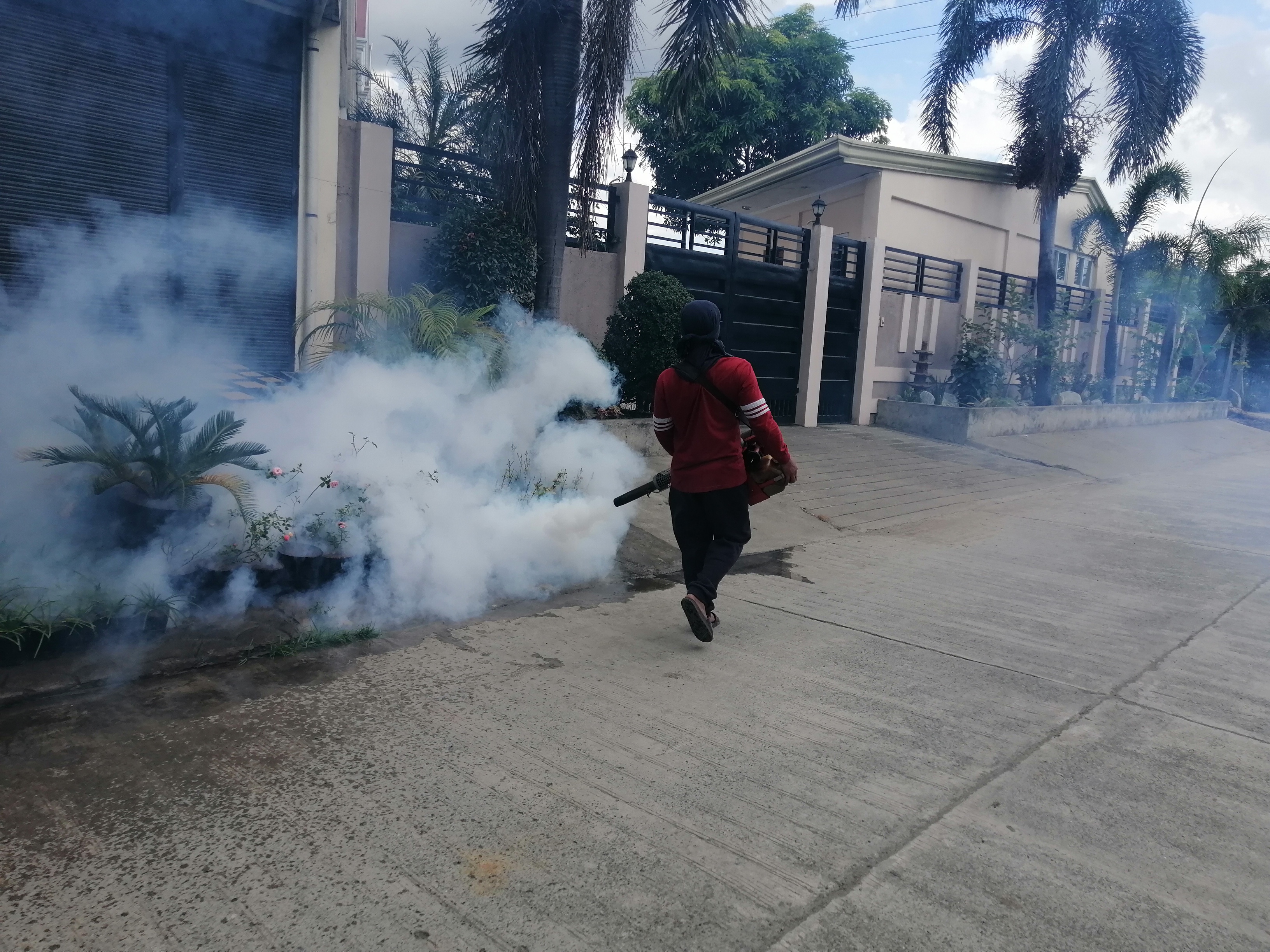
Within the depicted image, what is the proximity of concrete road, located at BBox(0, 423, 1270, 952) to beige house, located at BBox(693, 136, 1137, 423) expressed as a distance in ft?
32.0

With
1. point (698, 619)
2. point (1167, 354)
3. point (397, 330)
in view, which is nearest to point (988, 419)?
point (1167, 354)

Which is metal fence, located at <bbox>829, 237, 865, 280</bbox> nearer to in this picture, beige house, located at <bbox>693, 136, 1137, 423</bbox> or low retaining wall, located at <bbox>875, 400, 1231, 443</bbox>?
beige house, located at <bbox>693, 136, 1137, 423</bbox>

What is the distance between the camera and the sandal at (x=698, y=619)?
4449mm

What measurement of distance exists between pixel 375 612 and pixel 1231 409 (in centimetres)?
2737

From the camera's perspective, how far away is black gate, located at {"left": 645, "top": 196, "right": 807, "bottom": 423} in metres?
11.3

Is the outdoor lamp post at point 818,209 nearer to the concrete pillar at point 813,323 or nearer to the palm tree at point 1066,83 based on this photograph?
the concrete pillar at point 813,323

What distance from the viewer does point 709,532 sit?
487 centimetres

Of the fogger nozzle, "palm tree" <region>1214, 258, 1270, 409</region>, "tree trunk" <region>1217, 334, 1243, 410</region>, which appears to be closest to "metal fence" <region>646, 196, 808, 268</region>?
the fogger nozzle

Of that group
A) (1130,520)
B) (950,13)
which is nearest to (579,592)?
(1130,520)

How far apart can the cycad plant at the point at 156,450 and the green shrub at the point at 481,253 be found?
164 inches

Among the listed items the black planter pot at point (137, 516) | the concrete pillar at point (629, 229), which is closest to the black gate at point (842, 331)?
the concrete pillar at point (629, 229)

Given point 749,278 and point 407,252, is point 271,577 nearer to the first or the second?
point 407,252

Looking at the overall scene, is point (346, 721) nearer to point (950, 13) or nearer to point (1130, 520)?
point (1130, 520)

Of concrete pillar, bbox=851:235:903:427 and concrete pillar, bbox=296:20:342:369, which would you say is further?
concrete pillar, bbox=851:235:903:427
